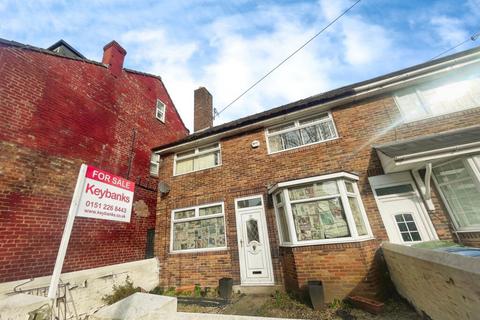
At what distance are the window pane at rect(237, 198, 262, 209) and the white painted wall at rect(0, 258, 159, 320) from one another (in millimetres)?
4192

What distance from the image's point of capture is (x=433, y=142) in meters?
5.50

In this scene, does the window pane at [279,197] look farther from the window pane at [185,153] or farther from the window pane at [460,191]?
the window pane at [185,153]

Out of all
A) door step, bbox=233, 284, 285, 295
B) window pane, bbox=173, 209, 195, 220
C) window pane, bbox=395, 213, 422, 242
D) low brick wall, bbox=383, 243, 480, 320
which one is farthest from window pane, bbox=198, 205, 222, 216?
window pane, bbox=395, 213, 422, 242

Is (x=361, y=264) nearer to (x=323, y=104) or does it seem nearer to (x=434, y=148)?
(x=434, y=148)

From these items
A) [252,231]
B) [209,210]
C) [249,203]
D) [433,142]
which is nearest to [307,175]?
[249,203]

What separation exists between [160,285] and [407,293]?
7722 mm

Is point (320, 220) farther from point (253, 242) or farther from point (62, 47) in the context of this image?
point (62, 47)

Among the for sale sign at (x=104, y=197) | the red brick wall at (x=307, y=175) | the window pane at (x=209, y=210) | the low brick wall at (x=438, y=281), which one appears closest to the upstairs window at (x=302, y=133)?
the red brick wall at (x=307, y=175)

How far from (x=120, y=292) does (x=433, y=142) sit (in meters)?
9.66

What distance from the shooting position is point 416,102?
662cm

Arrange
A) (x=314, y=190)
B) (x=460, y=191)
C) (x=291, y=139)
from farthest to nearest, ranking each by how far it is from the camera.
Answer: (x=291, y=139)
(x=314, y=190)
(x=460, y=191)

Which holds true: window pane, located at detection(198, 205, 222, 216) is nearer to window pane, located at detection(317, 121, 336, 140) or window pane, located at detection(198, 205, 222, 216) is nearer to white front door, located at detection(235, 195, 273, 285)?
white front door, located at detection(235, 195, 273, 285)

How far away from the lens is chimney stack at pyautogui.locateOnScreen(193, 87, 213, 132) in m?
12.8

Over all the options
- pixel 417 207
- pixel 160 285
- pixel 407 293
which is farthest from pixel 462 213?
pixel 160 285
